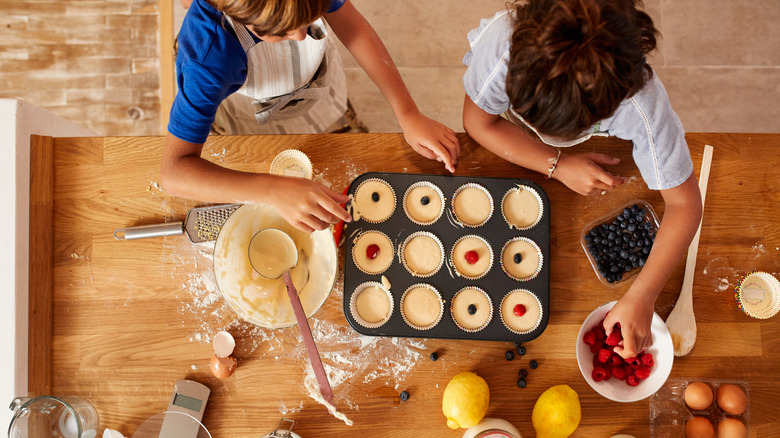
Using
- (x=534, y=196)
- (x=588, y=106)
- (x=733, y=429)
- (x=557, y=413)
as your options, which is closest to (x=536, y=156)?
(x=534, y=196)

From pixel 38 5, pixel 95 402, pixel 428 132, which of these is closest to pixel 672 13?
pixel 428 132

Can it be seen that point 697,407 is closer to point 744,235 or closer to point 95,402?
point 744,235

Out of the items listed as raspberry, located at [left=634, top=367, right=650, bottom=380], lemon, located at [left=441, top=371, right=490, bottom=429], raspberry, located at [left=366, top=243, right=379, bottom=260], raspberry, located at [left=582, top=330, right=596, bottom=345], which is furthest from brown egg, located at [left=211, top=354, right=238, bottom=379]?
raspberry, located at [left=634, top=367, right=650, bottom=380]

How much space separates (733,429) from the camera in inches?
48.2

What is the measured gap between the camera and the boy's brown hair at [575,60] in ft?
2.91

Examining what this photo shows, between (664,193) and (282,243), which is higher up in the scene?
(664,193)

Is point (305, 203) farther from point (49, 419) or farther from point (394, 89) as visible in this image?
point (49, 419)

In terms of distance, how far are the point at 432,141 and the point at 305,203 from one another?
1.33 feet

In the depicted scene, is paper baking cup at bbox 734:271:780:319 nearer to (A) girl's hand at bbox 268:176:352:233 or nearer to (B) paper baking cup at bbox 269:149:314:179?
(A) girl's hand at bbox 268:176:352:233

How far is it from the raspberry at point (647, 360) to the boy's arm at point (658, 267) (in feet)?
0.08

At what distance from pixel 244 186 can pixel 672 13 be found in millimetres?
2302

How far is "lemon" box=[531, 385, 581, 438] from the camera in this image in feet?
3.83

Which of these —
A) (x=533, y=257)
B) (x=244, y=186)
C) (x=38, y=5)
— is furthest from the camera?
(x=38, y=5)

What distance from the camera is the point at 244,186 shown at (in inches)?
46.1
